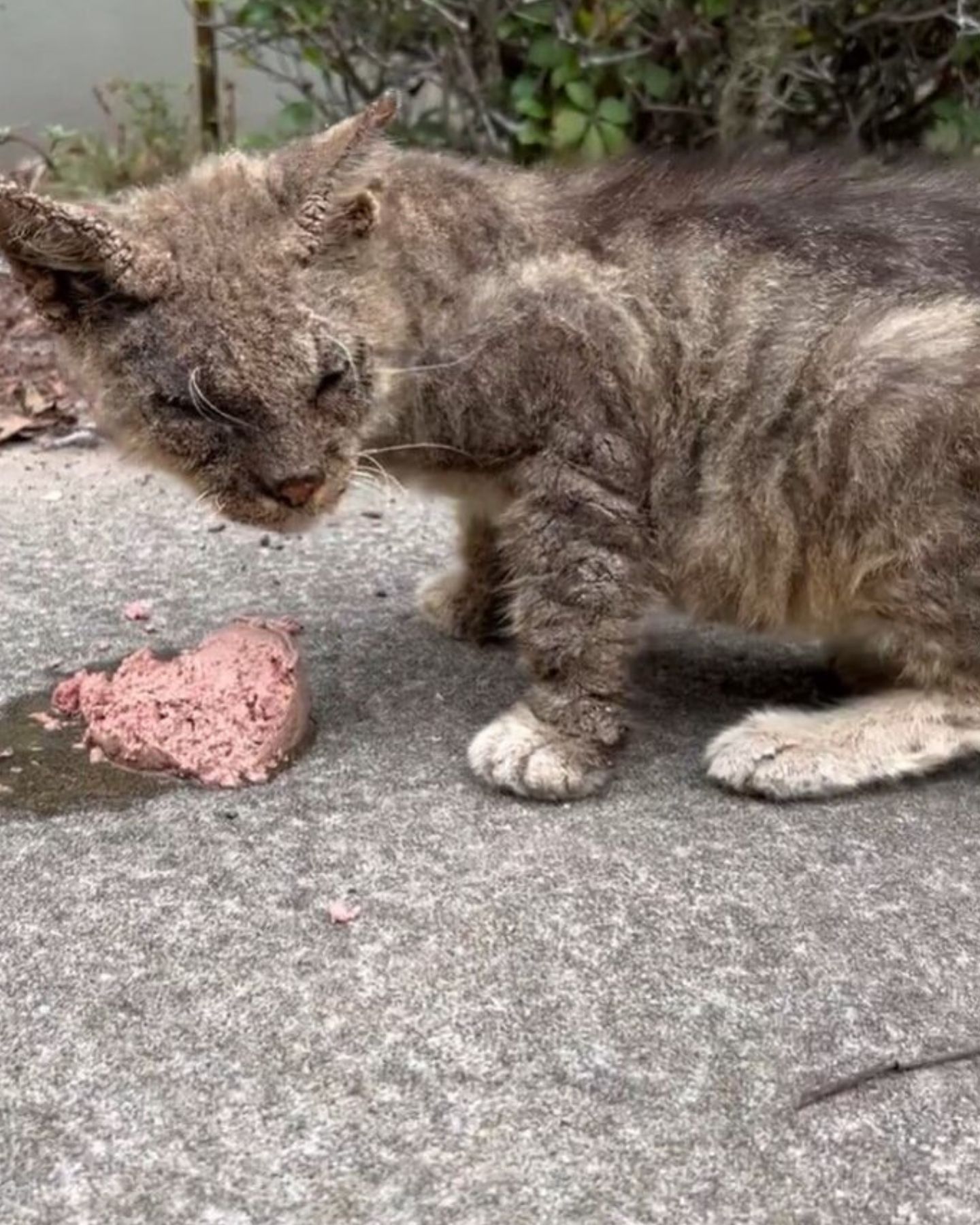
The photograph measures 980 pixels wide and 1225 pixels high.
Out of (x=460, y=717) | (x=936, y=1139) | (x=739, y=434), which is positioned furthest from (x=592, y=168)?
(x=936, y=1139)

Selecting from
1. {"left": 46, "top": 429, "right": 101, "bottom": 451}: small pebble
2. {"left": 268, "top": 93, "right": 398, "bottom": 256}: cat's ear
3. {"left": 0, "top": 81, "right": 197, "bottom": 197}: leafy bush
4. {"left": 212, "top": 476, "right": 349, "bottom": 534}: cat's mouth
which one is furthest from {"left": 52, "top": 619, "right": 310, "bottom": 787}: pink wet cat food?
{"left": 0, "top": 81, "right": 197, "bottom": 197}: leafy bush

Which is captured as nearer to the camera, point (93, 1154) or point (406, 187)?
point (93, 1154)

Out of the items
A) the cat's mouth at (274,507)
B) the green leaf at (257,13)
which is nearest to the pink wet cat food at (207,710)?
the cat's mouth at (274,507)

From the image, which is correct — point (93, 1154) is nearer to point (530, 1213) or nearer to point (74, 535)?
point (530, 1213)

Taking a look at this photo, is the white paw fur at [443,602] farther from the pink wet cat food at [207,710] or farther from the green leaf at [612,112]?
the green leaf at [612,112]

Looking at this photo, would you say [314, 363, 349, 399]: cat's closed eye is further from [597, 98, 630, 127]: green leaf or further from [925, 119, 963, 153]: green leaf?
[925, 119, 963, 153]: green leaf

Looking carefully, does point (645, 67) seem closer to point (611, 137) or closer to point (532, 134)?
point (611, 137)

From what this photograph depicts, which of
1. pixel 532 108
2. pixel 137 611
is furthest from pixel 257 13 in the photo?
pixel 137 611
